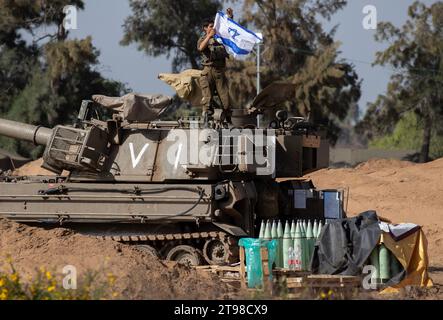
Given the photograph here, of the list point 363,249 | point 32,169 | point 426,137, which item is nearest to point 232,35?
point 363,249

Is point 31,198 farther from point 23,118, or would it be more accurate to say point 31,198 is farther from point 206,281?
point 23,118

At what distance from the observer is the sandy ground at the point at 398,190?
78.3 ft

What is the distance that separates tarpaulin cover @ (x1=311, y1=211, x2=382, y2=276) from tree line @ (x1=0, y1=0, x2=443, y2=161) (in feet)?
67.0

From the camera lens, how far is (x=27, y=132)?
1623 cm

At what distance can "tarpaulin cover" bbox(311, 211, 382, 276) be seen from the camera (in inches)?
512

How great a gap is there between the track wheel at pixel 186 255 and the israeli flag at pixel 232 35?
12.0ft

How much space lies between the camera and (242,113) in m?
16.0

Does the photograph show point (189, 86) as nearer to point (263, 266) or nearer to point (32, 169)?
point (263, 266)

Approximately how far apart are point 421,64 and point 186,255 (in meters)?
22.0

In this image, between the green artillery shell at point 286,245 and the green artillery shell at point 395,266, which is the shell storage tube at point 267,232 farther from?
the green artillery shell at point 395,266

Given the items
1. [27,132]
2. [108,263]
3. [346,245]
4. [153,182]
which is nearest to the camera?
[108,263]

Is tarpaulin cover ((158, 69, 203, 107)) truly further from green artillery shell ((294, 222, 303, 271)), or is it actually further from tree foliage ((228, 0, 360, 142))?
tree foliage ((228, 0, 360, 142))

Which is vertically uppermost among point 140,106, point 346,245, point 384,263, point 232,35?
point 232,35
